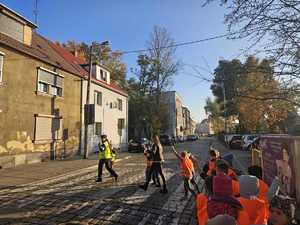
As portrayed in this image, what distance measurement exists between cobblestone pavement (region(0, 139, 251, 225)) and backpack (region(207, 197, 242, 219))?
3.46 m

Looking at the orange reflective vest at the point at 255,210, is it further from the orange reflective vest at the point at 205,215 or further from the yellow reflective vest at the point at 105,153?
the yellow reflective vest at the point at 105,153

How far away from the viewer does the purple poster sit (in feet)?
21.5

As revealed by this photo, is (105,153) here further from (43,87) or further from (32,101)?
(43,87)

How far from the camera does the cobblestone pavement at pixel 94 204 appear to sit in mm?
6621

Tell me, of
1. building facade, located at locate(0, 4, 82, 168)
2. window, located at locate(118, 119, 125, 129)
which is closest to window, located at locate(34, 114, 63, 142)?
building facade, located at locate(0, 4, 82, 168)

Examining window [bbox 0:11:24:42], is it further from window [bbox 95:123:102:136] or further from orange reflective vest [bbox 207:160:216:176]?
orange reflective vest [bbox 207:160:216:176]

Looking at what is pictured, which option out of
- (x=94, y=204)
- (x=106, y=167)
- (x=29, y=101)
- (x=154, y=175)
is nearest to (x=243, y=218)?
(x=94, y=204)

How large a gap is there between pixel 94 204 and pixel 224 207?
5283 millimetres

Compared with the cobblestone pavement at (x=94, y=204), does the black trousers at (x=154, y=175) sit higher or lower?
higher

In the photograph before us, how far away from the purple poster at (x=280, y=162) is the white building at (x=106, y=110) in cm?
1744

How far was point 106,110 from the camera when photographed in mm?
30016

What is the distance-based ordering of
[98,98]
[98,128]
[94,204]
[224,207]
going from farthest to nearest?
1. [98,98]
2. [98,128]
3. [94,204]
4. [224,207]

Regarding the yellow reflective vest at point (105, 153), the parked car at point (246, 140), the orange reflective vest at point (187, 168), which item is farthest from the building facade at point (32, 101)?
the parked car at point (246, 140)

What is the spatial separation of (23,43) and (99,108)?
10789 millimetres
